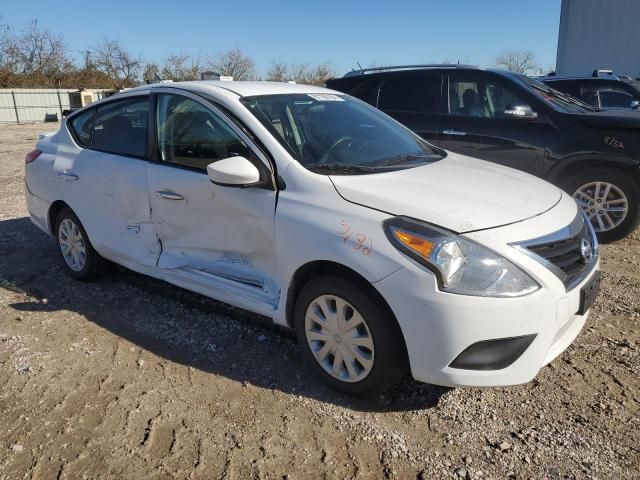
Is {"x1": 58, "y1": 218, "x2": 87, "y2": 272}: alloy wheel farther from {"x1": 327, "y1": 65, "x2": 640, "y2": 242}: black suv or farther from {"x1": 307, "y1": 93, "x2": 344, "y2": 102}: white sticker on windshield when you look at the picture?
{"x1": 327, "y1": 65, "x2": 640, "y2": 242}: black suv

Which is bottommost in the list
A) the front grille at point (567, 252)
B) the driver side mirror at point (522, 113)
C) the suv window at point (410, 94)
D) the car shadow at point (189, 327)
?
the car shadow at point (189, 327)

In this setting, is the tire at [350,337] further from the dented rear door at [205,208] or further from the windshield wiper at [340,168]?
the windshield wiper at [340,168]

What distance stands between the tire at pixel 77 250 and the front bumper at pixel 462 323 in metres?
2.96

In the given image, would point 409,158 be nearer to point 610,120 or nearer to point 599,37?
point 610,120

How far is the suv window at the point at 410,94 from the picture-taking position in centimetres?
621

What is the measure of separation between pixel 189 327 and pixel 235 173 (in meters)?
1.37

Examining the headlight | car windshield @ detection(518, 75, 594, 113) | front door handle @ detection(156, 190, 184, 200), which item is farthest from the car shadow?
car windshield @ detection(518, 75, 594, 113)

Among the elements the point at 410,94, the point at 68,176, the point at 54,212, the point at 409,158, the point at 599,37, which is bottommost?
the point at 54,212

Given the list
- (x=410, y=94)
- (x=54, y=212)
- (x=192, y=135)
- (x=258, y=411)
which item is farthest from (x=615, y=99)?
(x=258, y=411)

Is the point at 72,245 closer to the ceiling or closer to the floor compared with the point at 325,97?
closer to the floor

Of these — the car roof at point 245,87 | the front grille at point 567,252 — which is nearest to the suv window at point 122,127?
the car roof at point 245,87

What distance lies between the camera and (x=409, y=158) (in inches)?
139

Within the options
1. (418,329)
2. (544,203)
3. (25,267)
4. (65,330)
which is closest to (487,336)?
(418,329)

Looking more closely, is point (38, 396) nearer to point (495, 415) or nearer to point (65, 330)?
point (65, 330)
